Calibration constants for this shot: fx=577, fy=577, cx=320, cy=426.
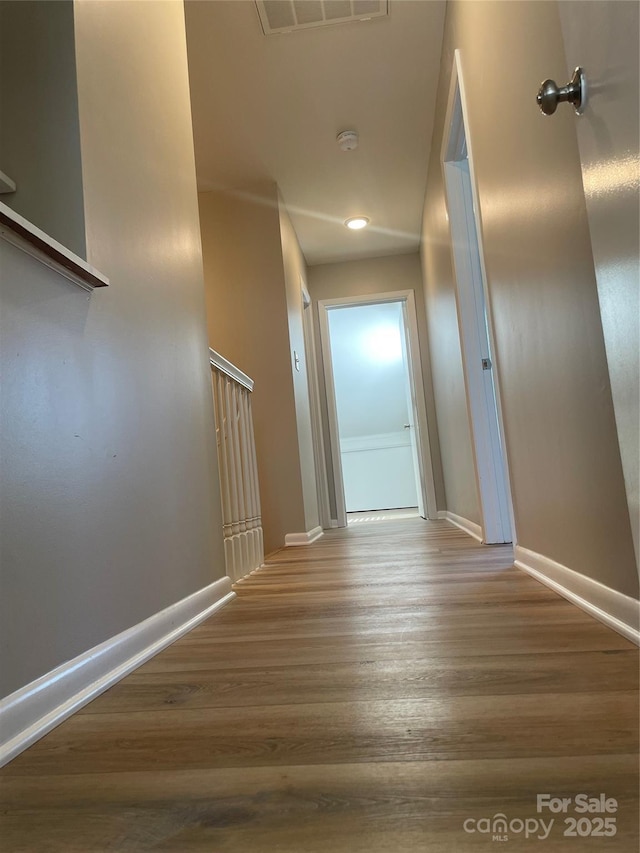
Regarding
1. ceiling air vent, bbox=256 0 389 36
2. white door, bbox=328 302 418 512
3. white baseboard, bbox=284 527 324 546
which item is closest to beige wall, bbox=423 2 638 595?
ceiling air vent, bbox=256 0 389 36

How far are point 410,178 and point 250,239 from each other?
1198 mm

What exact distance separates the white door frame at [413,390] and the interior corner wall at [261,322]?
3.98 feet

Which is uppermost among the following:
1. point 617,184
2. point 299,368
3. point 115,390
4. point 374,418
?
point 299,368

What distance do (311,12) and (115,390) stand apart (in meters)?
2.15

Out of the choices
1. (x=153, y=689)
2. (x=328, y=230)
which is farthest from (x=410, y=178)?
(x=153, y=689)

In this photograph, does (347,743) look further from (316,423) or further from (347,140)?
(316,423)

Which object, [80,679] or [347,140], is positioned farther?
[347,140]

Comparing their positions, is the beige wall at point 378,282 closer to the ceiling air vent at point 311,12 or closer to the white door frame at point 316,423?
the white door frame at point 316,423

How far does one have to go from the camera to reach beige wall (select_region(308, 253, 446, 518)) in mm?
5180

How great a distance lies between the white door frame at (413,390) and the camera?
5027mm

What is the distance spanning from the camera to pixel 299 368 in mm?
4246

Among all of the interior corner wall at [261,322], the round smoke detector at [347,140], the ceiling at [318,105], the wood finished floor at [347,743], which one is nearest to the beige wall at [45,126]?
the wood finished floor at [347,743]

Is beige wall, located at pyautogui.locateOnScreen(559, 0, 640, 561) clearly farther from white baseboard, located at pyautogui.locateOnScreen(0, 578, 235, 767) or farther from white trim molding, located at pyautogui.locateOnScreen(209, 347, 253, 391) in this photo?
white trim molding, located at pyautogui.locateOnScreen(209, 347, 253, 391)

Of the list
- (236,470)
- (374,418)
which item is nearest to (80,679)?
(236,470)
